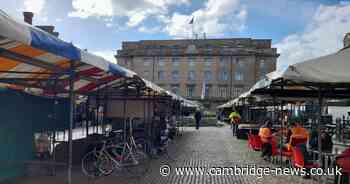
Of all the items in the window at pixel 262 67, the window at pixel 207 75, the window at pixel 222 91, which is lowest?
the window at pixel 222 91

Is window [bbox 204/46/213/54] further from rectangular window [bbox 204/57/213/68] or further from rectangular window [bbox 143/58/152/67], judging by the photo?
rectangular window [bbox 143/58/152/67]

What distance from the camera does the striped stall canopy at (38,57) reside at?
9.01ft

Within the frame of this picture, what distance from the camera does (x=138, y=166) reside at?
8.14 meters

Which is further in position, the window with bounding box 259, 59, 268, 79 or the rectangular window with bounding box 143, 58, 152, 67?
the rectangular window with bounding box 143, 58, 152, 67

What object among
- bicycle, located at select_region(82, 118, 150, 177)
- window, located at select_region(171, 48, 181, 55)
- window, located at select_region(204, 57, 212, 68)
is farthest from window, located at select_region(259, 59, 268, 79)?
bicycle, located at select_region(82, 118, 150, 177)

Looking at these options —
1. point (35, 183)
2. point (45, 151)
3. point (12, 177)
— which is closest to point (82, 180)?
point (35, 183)

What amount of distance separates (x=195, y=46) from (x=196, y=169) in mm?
63166

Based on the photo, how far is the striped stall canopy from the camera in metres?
2.75

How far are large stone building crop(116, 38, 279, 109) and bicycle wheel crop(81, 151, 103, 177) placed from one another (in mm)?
59250

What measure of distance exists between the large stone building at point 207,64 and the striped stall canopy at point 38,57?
60224mm

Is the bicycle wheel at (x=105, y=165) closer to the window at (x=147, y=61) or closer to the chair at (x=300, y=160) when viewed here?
the chair at (x=300, y=160)

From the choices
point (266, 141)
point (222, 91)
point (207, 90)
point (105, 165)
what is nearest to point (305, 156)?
point (266, 141)

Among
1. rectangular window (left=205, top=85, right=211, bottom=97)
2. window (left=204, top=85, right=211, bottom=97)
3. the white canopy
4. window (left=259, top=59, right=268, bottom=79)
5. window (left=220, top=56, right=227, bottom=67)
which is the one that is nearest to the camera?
the white canopy

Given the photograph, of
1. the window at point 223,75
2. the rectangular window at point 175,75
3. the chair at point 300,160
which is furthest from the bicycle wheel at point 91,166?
the rectangular window at point 175,75
